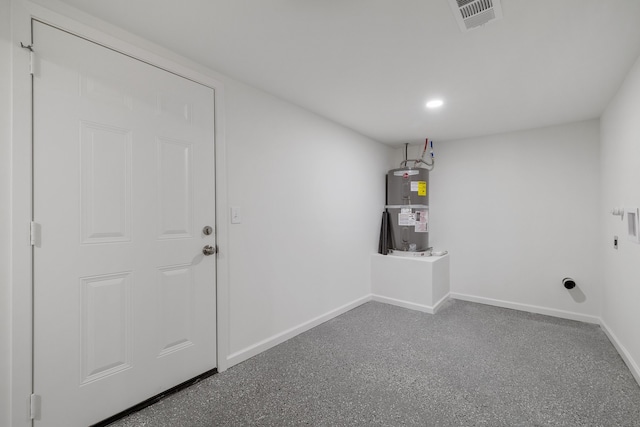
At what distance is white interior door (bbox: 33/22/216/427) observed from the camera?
1.34m

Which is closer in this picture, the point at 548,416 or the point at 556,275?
the point at 548,416

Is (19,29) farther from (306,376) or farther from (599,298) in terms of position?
(599,298)

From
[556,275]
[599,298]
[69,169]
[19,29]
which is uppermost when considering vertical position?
[19,29]

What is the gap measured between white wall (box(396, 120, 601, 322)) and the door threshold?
3167 millimetres

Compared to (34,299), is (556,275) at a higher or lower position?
lower

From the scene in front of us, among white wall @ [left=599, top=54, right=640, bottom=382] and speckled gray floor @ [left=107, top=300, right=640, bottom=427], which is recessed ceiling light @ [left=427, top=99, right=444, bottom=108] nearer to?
white wall @ [left=599, top=54, right=640, bottom=382]

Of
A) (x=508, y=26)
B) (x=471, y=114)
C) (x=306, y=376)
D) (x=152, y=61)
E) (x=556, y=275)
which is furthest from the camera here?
(x=556, y=275)

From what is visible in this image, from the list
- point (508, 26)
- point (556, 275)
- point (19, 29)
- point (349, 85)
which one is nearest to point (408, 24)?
point (508, 26)

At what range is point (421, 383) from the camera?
186 centimetres

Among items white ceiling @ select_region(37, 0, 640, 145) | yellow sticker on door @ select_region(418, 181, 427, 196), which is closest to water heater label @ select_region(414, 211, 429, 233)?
yellow sticker on door @ select_region(418, 181, 427, 196)

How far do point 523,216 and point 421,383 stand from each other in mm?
2461

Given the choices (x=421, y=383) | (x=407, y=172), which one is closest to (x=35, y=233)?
(x=421, y=383)

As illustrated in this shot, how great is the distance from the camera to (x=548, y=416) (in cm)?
155

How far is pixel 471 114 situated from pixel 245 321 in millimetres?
2815
